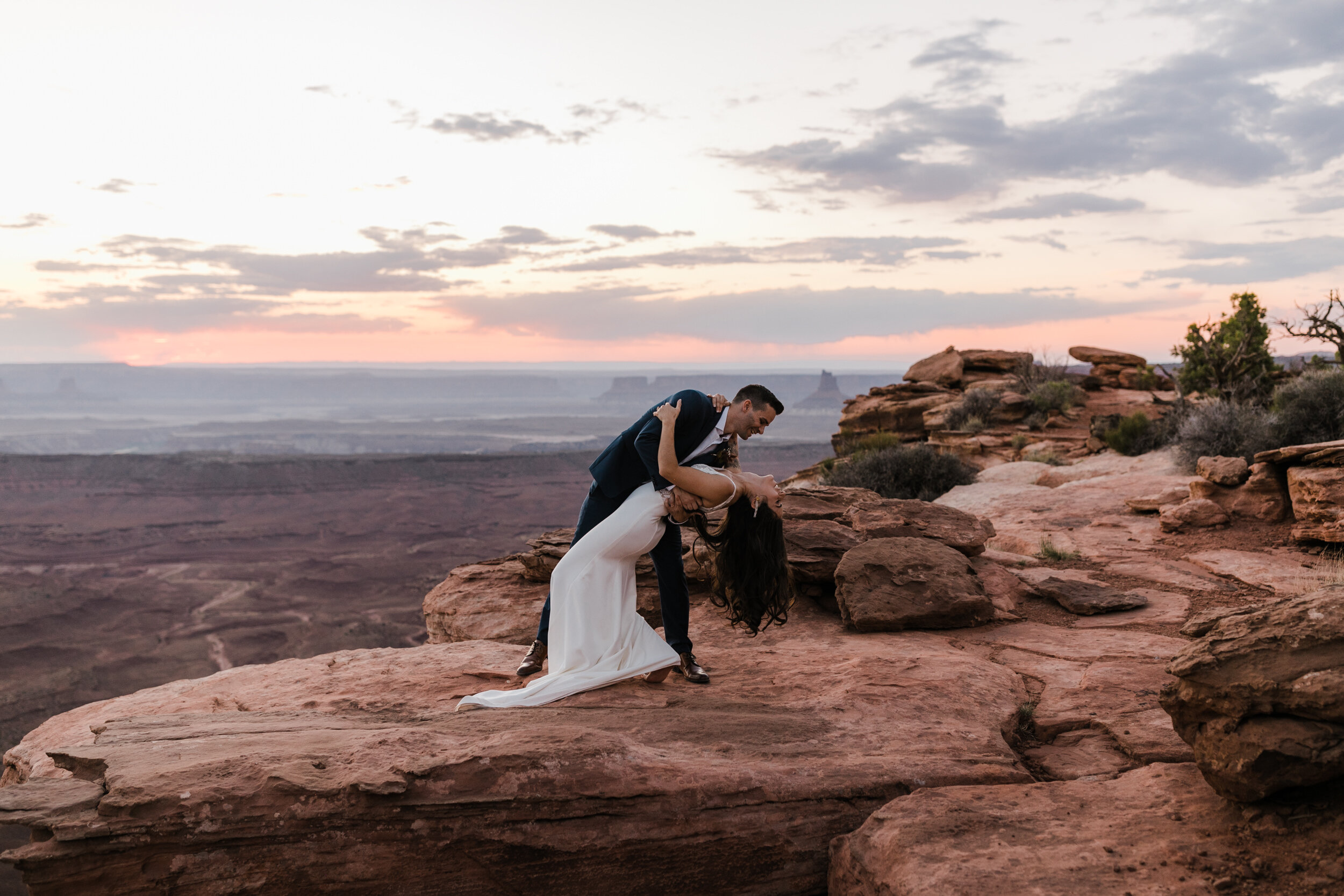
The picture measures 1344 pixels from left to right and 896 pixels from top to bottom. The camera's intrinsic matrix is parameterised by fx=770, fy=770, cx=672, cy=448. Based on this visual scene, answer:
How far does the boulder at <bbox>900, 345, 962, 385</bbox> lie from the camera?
22.4 metres

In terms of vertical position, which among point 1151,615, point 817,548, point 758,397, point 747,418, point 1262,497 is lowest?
point 1151,615

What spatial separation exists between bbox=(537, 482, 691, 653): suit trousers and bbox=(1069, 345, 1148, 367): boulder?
2344cm

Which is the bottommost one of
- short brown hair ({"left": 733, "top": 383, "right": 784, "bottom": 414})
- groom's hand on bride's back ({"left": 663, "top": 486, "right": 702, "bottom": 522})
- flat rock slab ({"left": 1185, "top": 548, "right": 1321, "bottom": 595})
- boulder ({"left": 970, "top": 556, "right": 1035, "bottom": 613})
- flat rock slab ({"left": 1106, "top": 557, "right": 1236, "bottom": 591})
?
flat rock slab ({"left": 1106, "top": 557, "right": 1236, "bottom": 591})

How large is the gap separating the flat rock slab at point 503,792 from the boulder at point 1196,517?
21.0ft

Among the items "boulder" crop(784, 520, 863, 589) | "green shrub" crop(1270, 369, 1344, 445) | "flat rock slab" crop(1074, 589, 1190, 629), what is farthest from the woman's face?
"green shrub" crop(1270, 369, 1344, 445)

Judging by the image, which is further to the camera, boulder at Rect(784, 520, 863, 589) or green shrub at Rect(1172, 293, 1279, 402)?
green shrub at Rect(1172, 293, 1279, 402)

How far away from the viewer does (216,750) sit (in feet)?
10.5

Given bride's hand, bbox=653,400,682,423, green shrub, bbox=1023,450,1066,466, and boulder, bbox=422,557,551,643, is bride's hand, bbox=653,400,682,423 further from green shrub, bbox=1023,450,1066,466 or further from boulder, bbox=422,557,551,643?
green shrub, bbox=1023,450,1066,466

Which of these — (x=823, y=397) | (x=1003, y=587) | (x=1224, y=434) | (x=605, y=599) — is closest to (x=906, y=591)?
(x=1003, y=587)

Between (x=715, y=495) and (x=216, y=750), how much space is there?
8.30 ft

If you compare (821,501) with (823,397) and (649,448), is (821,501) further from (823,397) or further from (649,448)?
(823,397)

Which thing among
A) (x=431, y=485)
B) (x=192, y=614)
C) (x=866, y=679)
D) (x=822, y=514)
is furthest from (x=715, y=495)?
(x=431, y=485)

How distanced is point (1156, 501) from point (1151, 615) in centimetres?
505

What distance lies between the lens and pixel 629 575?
443cm
